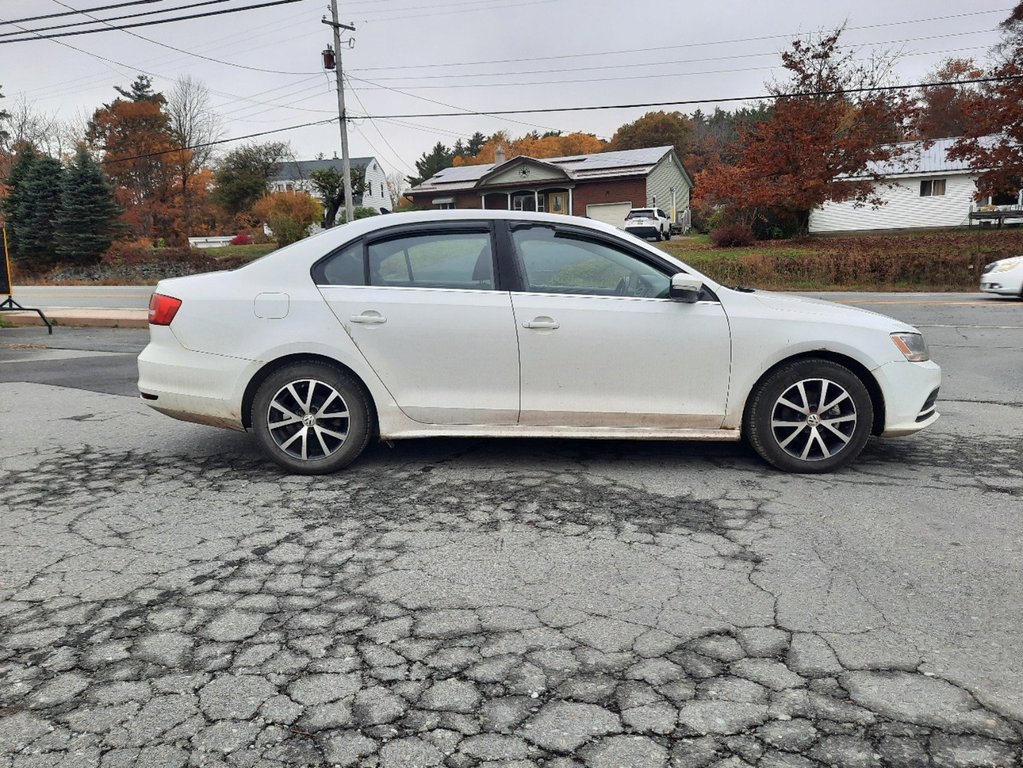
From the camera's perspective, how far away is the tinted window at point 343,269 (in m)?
5.10

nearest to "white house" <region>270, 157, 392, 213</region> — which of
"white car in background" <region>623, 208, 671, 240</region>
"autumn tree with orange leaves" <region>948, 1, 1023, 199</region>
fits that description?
"white car in background" <region>623, 208, 671, 240</region>


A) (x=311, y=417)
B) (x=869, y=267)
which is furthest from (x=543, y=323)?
(x=869, y=267)

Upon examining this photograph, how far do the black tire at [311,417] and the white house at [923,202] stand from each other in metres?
40.0

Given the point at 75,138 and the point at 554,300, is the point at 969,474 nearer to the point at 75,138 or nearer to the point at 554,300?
the point at 554,300

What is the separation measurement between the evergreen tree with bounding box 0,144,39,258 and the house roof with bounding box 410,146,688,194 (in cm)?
2106

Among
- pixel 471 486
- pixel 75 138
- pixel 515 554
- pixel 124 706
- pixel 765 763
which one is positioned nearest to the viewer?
pixel 765 763

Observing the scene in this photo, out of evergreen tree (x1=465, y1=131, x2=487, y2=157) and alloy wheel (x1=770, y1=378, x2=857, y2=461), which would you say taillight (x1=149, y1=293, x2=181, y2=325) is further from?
evergreen tree (x1=465, y1=131, x2=487, y2=157)

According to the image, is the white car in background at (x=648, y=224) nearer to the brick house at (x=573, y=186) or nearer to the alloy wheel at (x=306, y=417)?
the brick house at (x=573, y=186)

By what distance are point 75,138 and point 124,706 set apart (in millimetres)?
63068

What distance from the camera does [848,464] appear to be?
5.22 meters

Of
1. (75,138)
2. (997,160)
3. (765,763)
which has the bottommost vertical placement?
(765,763)

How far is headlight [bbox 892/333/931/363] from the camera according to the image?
500 centimetres

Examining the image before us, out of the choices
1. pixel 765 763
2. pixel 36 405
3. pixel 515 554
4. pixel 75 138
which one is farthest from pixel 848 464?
pixel 75 138

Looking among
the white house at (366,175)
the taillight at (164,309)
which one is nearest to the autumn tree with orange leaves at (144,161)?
the white house at (366,175)
